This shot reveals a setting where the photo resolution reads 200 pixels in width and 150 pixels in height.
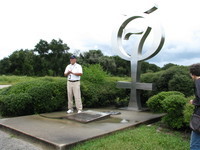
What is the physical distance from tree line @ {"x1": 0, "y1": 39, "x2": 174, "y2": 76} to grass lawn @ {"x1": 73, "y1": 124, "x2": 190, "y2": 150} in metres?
35.1

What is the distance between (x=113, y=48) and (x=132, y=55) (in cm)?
87

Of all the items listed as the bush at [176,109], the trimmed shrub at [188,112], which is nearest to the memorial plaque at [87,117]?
the bush at [176,109]

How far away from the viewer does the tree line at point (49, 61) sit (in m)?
40.8

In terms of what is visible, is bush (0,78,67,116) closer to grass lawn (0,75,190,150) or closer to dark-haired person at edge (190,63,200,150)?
grass lawn (0,75,190,150)

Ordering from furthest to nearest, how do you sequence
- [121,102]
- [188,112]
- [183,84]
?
[121,102], [183,84], [188,112]

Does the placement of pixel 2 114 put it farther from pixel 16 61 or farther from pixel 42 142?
pixel 16 61

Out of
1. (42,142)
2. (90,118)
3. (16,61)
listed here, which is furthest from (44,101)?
(16,61)

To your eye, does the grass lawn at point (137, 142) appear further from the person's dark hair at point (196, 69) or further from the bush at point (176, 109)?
the person's dark hair at point (196, 69)

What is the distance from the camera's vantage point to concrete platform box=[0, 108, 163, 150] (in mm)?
3798

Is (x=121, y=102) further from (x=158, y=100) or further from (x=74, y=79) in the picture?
(x=158, y=100)

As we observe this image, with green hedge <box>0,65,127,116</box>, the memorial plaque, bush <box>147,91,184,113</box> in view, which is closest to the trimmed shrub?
bush <box>147,91,184,113</box>

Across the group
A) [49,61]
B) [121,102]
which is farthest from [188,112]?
[49,61]

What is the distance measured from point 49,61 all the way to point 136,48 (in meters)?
38.1

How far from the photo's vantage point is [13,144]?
397 cm
